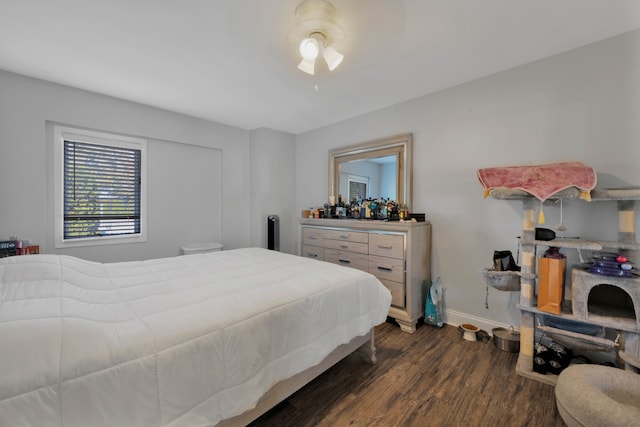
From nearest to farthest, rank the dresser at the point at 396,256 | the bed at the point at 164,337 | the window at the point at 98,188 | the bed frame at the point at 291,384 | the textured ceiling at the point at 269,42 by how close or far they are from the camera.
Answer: the bed at the point at 164,337
the bed frame at the point at 291,384
the textured ceiling at the point at 269,42
the dresser at the point at 396,256
the window at the point at 98,188

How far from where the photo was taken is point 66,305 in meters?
1.21

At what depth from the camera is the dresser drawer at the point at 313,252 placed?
358cm

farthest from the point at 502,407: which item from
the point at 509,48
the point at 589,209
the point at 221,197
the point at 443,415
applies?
the point at 221,197

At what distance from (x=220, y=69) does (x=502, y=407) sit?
3388 millimetres

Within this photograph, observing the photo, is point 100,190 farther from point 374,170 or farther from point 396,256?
point 396,256

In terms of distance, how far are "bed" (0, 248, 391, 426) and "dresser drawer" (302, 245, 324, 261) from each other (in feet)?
4.89

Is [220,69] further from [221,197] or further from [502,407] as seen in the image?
[502,407]

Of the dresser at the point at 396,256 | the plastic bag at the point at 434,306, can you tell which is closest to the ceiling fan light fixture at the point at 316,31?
the dresser at the point at 396,256

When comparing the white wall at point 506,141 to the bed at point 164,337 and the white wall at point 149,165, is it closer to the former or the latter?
A: the bed at point 164,337

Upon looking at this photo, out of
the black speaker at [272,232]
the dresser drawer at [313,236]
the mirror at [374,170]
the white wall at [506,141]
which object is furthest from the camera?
the black speaker at [272,232]

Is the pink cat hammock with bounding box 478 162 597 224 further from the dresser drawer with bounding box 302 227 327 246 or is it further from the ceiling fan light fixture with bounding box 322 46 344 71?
the dresser drawer with bounding box 302 227 327 246

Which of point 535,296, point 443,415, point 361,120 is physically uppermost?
point 361,120

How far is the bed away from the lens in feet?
2.86

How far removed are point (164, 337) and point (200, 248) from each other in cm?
276
